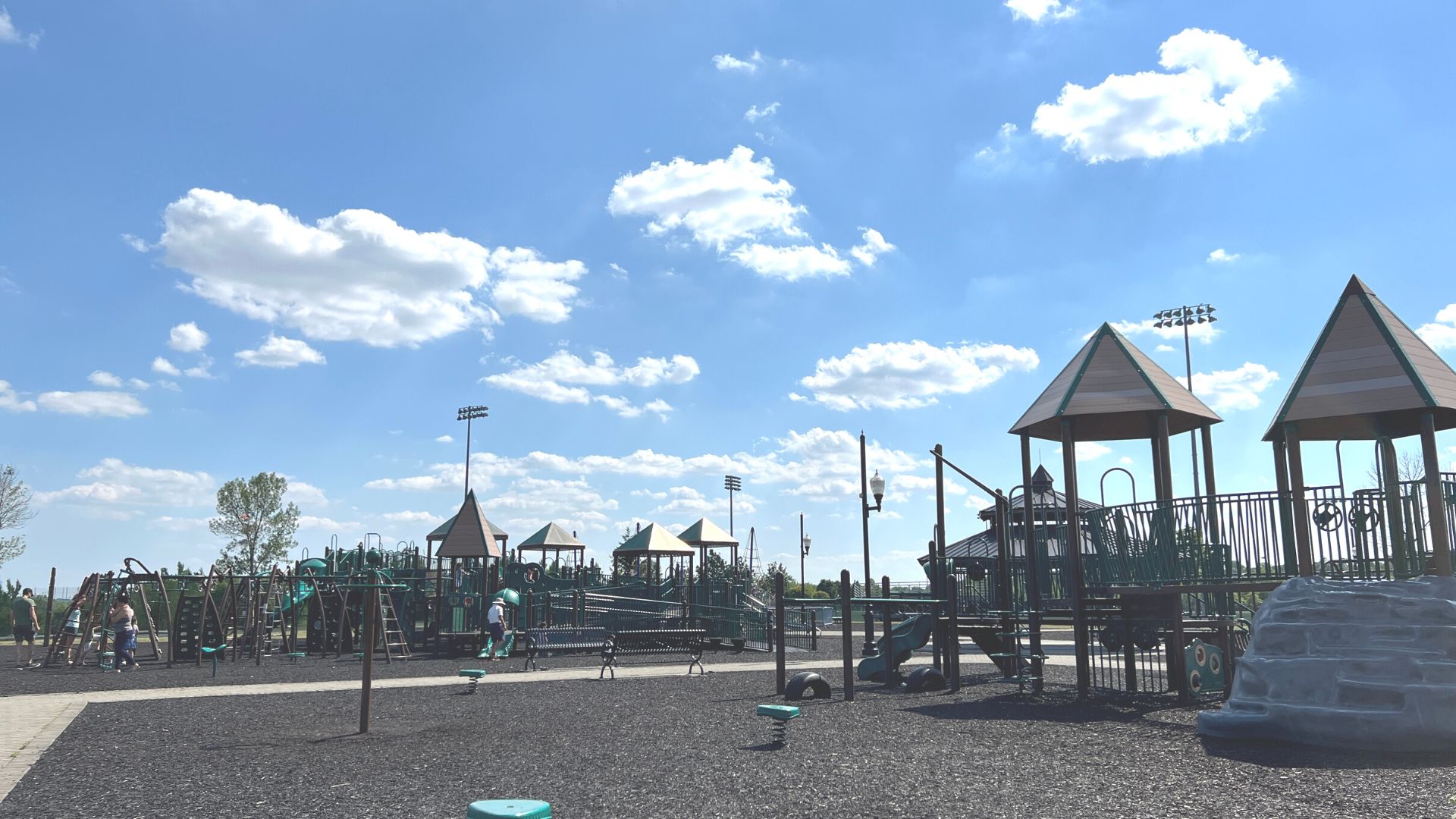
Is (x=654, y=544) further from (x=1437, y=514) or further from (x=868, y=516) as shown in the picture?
(x=1437, y=514)

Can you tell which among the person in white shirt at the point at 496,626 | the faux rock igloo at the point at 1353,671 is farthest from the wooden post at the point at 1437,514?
the person in white shirt at the point at 496,626

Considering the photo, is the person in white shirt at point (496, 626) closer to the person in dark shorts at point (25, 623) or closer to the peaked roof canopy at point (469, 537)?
the peaked roof canopy at point (469, 537)

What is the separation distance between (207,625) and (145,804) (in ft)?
62.0

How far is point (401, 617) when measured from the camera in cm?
2745

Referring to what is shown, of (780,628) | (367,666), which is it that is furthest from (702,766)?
(780,628)

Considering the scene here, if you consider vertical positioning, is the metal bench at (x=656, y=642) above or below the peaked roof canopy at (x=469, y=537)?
below

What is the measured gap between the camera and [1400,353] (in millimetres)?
12664

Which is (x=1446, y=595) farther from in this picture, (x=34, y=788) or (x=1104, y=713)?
(x=34, y=788)

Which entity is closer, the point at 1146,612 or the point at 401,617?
the point at 1146,612

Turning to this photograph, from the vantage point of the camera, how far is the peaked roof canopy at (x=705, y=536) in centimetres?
4100

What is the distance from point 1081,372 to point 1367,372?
403 centimetres

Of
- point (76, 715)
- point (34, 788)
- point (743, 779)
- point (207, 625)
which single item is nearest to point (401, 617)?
point (207, 625)

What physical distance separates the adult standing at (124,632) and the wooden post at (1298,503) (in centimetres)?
2152

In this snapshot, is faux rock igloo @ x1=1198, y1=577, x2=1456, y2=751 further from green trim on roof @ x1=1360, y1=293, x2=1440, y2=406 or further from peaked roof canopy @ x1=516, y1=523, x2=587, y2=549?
peaked roof canopy @ x1=516, y1=523, x2=587, y2=549
